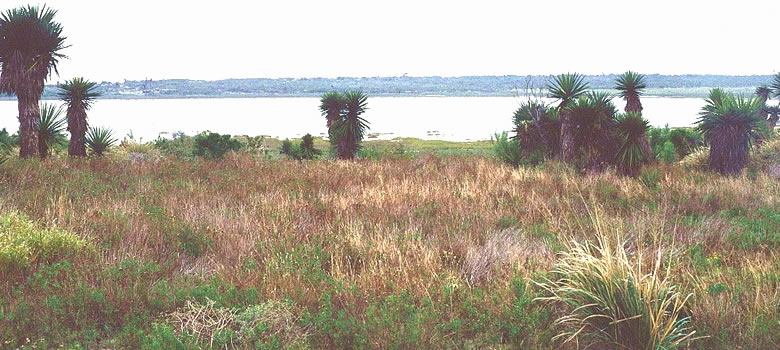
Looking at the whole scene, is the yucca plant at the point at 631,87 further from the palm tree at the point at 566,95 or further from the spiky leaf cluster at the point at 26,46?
the spiky leaf cluster at the point at 26,46

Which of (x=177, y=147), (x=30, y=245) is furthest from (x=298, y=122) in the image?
(x=30, y=245)

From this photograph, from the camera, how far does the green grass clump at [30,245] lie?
6766mm

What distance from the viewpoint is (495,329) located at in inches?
219

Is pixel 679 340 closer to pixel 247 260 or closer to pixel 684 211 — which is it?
pixel 247 260

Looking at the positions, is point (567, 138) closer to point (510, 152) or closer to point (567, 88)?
point (567, 88)

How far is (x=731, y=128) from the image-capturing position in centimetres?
1609

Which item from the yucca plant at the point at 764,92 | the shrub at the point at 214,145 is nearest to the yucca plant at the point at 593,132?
the shrub at the point at 214,145

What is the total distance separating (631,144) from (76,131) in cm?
1573

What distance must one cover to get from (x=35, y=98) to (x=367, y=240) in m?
14.3

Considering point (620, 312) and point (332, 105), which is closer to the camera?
point (620, 312)

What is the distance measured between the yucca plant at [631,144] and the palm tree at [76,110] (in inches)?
604

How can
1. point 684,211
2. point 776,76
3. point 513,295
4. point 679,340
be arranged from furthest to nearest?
1. point 776,76
2. point 684,211
3. point 513,295
4. point 679,340

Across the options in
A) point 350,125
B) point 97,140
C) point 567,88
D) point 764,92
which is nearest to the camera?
point 567,88

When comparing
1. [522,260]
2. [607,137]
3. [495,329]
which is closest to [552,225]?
[522,260]
